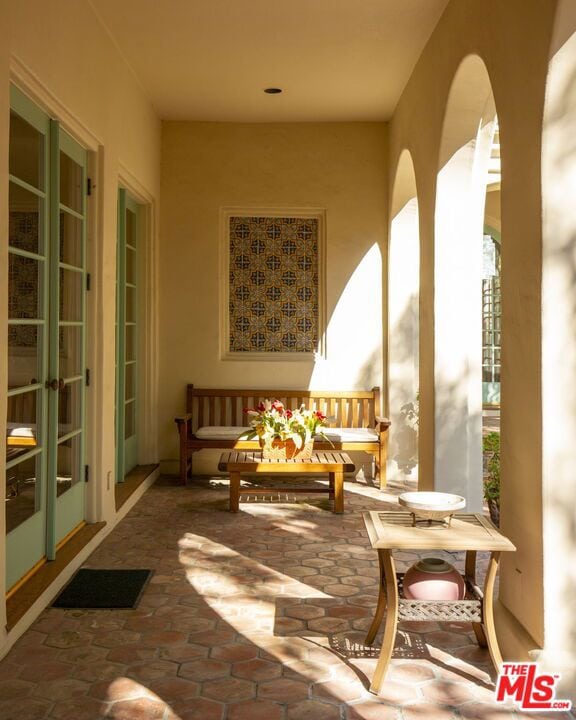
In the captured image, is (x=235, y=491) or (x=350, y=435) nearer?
(x=235, y=491)

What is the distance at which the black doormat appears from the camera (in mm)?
4152

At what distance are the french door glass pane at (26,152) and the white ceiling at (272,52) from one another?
57.6 inches

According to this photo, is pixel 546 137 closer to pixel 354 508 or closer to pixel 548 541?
pixel 548 541

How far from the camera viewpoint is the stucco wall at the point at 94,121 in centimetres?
367

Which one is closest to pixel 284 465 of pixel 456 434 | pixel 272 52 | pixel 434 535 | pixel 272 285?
pixel 456 434

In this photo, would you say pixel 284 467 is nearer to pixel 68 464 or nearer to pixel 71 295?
pixel 68 464

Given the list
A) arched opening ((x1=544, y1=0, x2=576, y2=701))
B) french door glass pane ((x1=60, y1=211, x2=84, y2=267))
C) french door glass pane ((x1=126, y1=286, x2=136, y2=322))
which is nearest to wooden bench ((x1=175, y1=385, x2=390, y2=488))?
→ french door glass pane ((x1=126, y1=286, x2=136, y2=322))

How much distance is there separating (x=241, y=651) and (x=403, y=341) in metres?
4.88

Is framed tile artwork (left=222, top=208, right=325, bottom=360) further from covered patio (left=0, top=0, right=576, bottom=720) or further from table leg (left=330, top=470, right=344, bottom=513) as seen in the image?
table leg (left=330, top=470, right=344, bottom=513)

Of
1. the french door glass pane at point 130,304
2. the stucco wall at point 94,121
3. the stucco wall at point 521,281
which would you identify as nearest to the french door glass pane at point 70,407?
the stucco wall at point 94,121

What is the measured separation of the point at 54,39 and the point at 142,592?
3194 mm

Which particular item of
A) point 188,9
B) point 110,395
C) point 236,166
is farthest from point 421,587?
point 236,166

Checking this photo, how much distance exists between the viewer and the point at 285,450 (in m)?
6.29

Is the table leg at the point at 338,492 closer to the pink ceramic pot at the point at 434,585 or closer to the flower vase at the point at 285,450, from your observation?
the flower vase at the point at 285,450
